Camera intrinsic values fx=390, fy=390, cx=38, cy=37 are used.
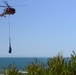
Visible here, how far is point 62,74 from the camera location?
51.9ft

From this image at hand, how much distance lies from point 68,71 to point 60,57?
1105mm

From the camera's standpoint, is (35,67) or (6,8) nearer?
(35,67)

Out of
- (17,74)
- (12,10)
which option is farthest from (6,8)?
(17,74)

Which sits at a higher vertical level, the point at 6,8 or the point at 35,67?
the point at 6,8

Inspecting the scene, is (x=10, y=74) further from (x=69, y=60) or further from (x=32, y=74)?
(x=69, y=60)

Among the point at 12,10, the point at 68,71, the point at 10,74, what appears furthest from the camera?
the point at 12,10

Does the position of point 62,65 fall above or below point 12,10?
below

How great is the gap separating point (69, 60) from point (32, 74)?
1.68 m

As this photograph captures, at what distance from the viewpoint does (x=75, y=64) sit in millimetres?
16203

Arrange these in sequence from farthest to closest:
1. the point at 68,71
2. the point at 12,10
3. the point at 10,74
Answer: the point at 12,10 → the point at 10,74 → the point at 68,71

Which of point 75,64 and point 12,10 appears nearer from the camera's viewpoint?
point 75,64

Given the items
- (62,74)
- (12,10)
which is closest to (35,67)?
(62,74)

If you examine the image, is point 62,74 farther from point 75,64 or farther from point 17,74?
point 17,74

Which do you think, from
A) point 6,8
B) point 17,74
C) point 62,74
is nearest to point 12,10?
point 6,8
